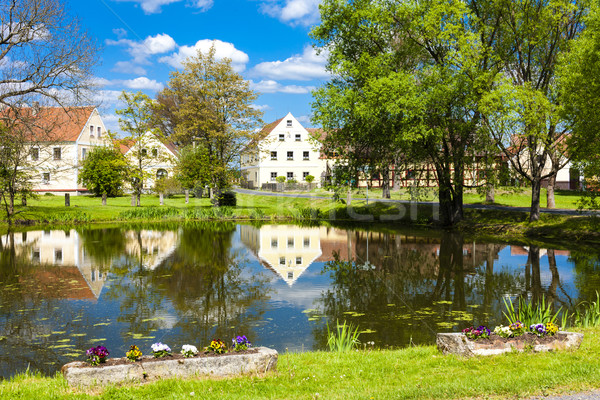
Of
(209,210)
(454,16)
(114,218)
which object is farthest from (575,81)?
(114,218)

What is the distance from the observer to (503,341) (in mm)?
7074

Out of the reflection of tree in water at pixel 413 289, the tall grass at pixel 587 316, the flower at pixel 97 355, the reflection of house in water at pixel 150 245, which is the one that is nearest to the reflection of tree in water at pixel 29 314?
the flower at pixel 97 355

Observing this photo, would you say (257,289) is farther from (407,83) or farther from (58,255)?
(407,83)

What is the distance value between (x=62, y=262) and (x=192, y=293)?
303 inches

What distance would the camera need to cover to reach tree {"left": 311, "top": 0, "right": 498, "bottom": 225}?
949 inches

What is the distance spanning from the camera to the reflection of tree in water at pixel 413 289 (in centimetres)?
1008

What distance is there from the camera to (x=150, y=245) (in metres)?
22.7

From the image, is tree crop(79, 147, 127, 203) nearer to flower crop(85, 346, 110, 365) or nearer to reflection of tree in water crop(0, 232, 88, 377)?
reflection of tree in water crop(0, 232, 88, 377)

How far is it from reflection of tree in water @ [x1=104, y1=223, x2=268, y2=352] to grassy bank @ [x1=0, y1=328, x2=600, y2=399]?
3.07 meters

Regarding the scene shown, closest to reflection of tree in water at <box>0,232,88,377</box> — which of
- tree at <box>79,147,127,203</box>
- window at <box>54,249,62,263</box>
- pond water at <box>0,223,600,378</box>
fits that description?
pond water at <box>0,223,600,378</box>

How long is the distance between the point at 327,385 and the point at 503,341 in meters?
2.76

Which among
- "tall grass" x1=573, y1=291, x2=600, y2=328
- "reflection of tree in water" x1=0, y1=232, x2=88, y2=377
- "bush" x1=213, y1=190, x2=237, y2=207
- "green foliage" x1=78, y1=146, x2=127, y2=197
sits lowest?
"reflection of tree in water" x1=0, y1=232, x2=88, y2=377

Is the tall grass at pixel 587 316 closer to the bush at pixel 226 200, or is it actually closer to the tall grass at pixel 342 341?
the tall grass at pixel 342 341

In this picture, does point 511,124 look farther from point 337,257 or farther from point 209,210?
point 209,210
